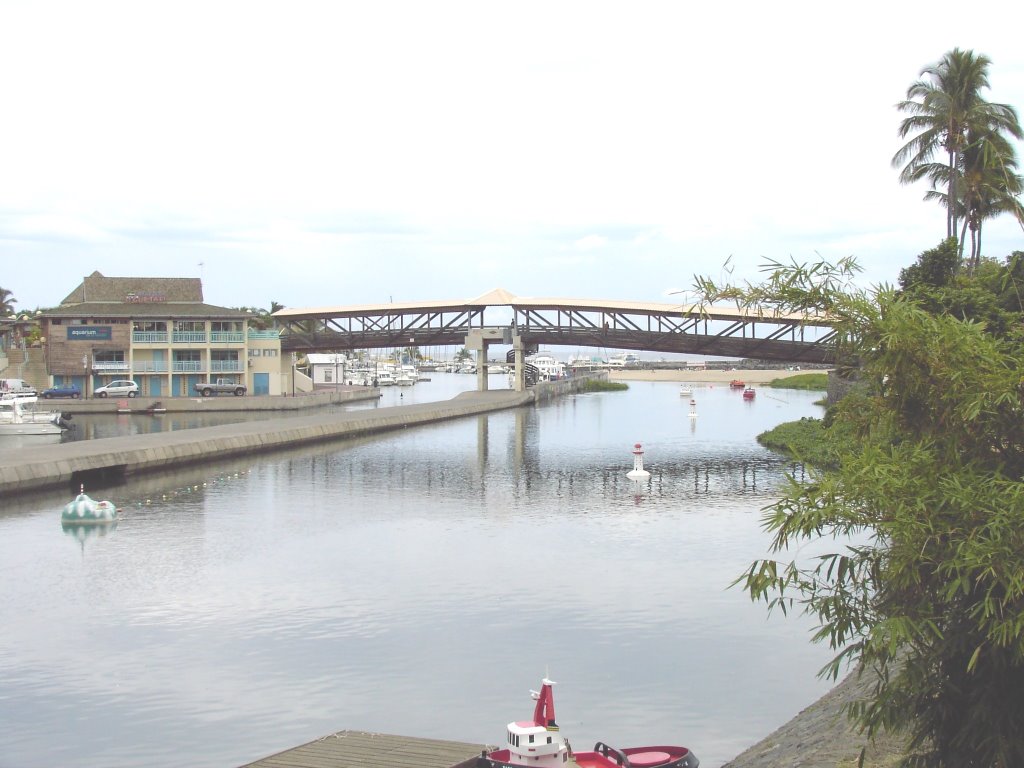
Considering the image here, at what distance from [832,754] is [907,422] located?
5058 mm

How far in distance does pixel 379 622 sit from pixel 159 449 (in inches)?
1042

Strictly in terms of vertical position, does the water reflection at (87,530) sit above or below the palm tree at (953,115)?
below

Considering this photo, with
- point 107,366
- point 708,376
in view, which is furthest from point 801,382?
point 107,366

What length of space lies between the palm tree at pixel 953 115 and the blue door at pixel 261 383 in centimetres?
5683

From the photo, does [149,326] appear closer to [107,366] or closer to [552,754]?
[107,366]


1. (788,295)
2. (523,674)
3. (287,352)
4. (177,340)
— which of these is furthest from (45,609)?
(287,352)

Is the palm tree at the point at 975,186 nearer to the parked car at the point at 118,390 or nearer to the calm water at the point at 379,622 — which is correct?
the calm water at the point at 379,622

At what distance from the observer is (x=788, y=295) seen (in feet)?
30.5

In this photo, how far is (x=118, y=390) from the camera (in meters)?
81.7

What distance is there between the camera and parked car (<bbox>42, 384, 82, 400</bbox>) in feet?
271

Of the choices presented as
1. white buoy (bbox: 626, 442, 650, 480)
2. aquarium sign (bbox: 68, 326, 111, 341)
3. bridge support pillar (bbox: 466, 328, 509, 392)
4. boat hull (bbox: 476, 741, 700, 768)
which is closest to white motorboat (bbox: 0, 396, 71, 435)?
aquarium sign (bbox: 68, 326, 111, 341)

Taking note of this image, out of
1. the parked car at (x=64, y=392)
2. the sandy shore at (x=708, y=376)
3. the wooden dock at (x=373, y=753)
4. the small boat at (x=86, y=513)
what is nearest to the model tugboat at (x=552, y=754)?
the wooden dock at (x=373, y=753)

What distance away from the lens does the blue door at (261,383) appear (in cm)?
8712

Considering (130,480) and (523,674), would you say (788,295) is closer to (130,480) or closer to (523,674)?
(523,674)
